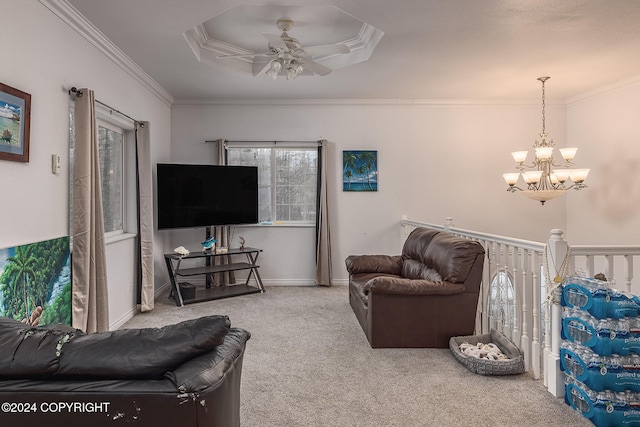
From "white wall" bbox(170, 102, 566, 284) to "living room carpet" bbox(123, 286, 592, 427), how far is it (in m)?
2.06

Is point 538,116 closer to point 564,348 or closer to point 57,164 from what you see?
point 564,348

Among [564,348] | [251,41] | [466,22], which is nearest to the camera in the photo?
[564,348]

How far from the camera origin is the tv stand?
4.79 metres

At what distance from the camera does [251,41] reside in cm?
412

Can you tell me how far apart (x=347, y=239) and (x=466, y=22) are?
3308 mm

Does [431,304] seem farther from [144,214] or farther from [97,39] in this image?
[97,39]

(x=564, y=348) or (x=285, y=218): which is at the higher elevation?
(x=285, y=218)

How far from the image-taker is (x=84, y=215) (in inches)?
121

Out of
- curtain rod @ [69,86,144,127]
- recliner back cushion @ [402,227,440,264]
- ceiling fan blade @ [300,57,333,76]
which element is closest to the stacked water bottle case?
recliner back cushion @ [402,227,440,264]

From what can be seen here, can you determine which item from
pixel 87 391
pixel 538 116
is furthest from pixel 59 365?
pixel 538 116

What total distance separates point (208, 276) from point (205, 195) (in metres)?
1.07

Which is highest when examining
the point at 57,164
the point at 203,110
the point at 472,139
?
the point at 203,110

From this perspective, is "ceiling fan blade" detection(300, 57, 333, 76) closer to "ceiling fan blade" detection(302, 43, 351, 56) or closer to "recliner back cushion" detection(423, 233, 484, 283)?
"ceiling fan blade" detection(302, 43, 351, 56)

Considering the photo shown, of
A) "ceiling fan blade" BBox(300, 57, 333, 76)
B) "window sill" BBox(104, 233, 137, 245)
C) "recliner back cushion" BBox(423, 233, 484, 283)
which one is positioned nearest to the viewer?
"recliner back cushion" BBox(423, 233, 484, 283)
